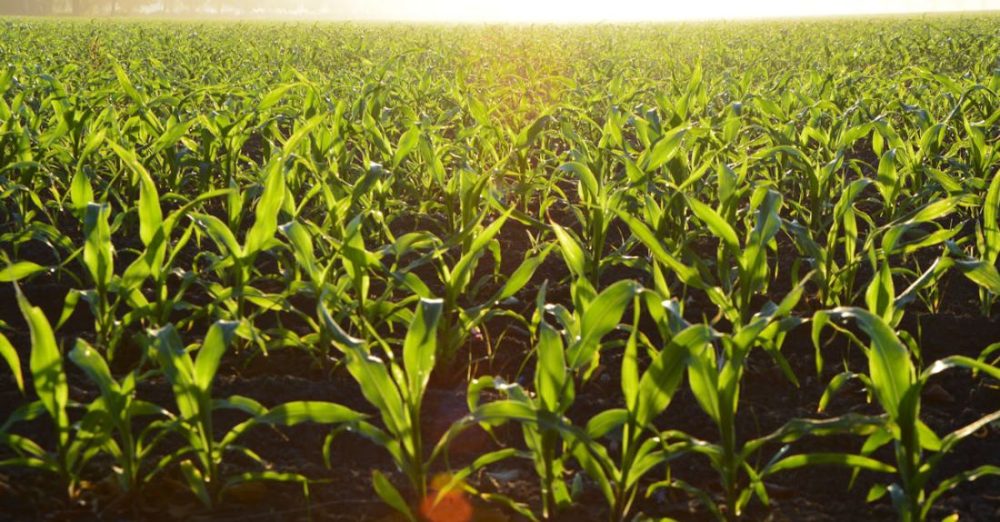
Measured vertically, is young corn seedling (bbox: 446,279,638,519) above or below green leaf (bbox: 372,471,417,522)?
above

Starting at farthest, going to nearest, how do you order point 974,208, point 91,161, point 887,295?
1. point 91,161
2. point 974,208
3. point 887,295

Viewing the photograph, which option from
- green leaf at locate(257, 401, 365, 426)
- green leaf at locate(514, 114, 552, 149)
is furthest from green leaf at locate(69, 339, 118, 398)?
green leaf at locate(514, 114, 552, 149)

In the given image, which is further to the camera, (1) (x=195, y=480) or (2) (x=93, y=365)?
(1) (x=195, y=480)

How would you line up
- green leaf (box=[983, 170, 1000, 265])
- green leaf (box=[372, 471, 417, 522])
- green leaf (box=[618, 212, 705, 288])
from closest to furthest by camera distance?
1. green leaf (box=[372, 471, 417, 522])
2. green leaf (box=[618, 212, 705, 288])
3. green leaf (box=[983, 170, 1000, 265])

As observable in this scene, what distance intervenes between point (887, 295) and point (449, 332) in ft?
3.41

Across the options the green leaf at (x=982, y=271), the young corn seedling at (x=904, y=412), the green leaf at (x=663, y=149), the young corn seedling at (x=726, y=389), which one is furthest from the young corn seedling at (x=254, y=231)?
the green leaf at (x=982, y=271)

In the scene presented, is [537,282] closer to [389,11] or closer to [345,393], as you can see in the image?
[345,393]

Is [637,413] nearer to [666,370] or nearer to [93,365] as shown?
[666,370]

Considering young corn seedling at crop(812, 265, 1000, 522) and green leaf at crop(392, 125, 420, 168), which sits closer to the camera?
young corn seedling at crop(812, 265, 1000, 522)

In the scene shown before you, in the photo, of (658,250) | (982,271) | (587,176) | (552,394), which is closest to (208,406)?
(552,394)

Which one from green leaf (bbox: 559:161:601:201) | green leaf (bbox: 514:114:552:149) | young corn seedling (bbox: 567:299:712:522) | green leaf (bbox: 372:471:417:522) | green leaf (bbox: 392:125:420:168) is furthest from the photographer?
green leaf (bbox: 392:125:420:168)

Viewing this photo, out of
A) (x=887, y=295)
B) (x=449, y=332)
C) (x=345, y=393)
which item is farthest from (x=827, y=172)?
(x=345, y=393)

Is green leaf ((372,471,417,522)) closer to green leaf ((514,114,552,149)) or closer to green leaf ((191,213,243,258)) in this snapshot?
green leaf ((191,213,243,258))

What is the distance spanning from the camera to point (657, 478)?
6.92ft
